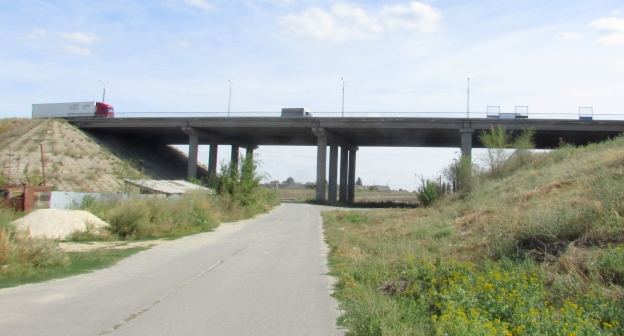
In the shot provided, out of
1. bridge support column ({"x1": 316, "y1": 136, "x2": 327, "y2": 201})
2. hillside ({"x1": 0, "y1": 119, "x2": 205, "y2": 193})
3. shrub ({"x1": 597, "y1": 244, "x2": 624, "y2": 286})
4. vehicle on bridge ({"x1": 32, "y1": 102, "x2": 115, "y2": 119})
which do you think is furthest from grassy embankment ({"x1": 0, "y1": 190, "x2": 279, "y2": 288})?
vehicle on bridge ({"x1": 32, "y1": 102, "x2": 115, "y2": 119})

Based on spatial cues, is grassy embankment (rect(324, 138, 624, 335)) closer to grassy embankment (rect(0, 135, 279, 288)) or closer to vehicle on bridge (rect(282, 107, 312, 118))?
grassy embankment (rect(0, 135, 279, 288))

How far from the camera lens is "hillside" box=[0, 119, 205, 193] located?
44375mm

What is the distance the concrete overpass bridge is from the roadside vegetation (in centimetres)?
1858

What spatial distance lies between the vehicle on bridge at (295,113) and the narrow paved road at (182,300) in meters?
43.7

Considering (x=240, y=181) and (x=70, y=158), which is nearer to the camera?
(x=240, y=181)

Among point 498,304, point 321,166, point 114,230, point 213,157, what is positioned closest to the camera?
point 498,304

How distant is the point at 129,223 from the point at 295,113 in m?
40.7

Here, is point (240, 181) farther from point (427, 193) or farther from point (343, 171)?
point (343, 171)

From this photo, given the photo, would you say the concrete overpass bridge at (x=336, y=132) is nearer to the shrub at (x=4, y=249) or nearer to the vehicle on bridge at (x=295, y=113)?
the vehicle on bridge at (x=295, y=113)

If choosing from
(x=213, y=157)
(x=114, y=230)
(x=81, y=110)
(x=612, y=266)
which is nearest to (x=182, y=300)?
(x=612, y=266)

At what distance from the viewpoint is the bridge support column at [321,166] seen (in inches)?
2330

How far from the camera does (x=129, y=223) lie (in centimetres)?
1981

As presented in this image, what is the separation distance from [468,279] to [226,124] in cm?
5214

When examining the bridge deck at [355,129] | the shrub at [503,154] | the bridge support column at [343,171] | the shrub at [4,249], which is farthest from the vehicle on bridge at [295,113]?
the shrub at [4,249]
